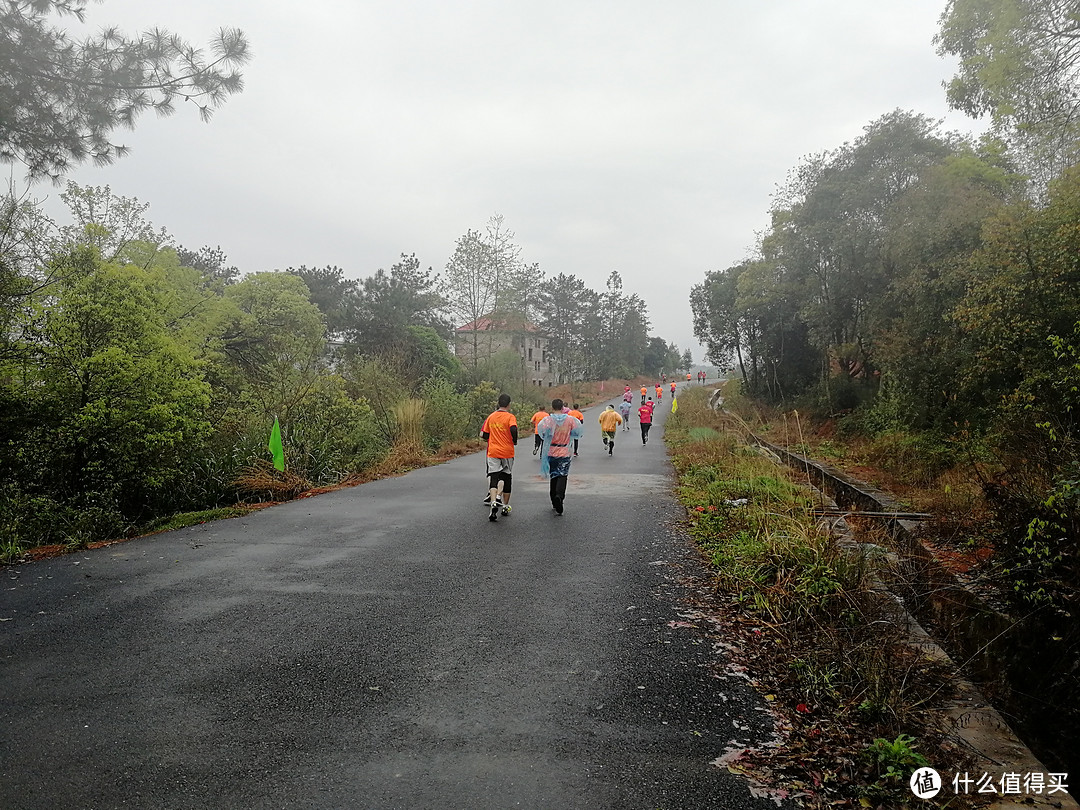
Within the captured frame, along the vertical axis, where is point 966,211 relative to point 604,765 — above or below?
above

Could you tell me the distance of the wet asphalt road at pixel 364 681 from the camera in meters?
2.86

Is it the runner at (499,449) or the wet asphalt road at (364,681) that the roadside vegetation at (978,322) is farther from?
the runner at (499,449)

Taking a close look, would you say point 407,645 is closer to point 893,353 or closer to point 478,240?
point 893,353

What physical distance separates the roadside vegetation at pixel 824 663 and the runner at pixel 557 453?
8.22 feet

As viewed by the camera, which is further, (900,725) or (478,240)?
(478,240)

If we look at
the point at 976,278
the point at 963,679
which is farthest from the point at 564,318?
the point at 963,679

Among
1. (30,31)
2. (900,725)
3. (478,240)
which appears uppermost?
(478,240)

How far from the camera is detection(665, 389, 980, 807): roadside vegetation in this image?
2980mm

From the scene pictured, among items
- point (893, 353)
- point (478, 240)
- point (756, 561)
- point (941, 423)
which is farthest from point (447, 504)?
point (478, 240)

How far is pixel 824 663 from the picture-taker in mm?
4078

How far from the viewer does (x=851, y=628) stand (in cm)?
458

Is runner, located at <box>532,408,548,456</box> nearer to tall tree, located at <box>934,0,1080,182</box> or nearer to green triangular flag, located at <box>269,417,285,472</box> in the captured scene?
green triangular flag, located at <box>269,417,285,472</box>

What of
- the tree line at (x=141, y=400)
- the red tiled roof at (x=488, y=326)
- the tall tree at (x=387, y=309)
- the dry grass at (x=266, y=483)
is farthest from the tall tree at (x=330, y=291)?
the dry grass at (x=266, y=483)

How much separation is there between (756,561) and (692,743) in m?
3.09
